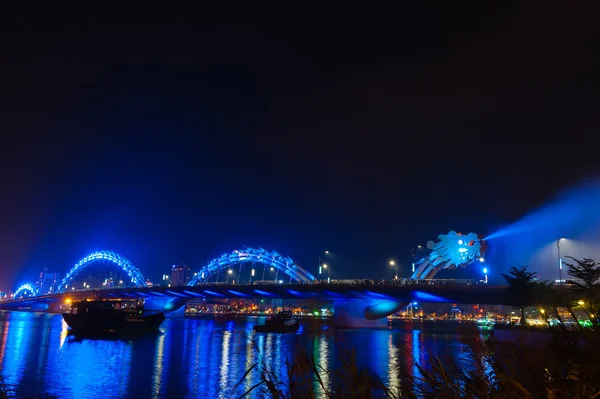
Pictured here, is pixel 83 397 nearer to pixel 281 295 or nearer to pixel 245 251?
pixel 281 295

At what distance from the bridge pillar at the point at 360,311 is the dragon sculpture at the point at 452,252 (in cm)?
1389

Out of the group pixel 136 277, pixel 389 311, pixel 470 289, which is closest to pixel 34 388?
pixel 470 289

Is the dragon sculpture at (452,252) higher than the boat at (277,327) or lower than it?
higher

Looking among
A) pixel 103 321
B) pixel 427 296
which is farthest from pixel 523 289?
pixel 103 321

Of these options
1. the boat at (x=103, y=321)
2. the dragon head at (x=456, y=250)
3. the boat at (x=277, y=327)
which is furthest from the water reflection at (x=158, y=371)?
the dragon head at (x=456, y=250)

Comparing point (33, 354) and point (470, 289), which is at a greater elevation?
point (470, 289)

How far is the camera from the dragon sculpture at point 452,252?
293 feet

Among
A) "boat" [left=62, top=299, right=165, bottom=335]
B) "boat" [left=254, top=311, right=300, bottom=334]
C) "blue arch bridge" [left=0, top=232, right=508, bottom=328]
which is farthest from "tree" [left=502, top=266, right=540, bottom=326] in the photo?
"boat" [left=62, top=299, right=165, bottom=335]

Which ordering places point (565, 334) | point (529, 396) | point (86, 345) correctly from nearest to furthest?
point (529, 396), point (565, 334), point (86, 345)

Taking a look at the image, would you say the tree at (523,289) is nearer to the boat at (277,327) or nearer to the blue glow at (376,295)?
the blue glow at (376,295)

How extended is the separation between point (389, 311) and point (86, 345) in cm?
5842

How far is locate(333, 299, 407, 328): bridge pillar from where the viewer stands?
293 feet

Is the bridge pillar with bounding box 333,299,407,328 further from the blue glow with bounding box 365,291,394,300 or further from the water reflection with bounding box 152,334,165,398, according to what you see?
the water reflection with bounding box 152,334,165,398

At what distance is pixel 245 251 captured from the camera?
476 ft
